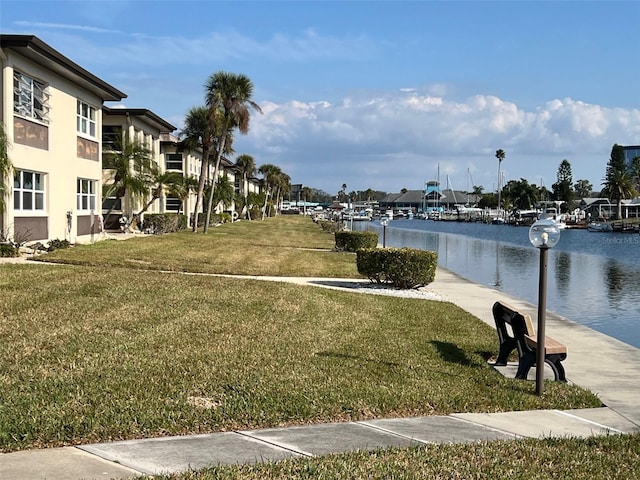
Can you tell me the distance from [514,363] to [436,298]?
7.26 m

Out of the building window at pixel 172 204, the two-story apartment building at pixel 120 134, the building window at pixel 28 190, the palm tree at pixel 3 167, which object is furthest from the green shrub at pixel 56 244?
the building window at pixel 172 204

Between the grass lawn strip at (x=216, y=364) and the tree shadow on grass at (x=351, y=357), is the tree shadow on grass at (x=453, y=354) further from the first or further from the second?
the tree shadow on grass at (x=351, y=357)

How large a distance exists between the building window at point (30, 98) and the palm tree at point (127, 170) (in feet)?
34.0

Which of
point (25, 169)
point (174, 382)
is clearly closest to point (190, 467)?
point (174, 382)

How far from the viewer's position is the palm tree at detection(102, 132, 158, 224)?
3344 cm

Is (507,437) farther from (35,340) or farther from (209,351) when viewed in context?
(35,340)

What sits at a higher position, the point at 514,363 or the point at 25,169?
the point at 25,169

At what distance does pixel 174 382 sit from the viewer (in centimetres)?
722

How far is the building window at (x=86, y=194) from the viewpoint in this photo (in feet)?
88.2

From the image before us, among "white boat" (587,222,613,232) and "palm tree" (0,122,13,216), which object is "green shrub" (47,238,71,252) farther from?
"white boat" (587,222,613,232)

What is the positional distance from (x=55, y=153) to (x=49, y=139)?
72 centimetres

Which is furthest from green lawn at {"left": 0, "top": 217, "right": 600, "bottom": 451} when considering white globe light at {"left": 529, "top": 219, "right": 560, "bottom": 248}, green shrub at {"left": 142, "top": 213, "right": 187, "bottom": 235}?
green shrub at {"left": 142, "top": 213, "right": 187, "bottom": 235}

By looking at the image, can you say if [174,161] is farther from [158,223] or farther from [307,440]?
[307,440]

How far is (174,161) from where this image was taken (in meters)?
52.8
